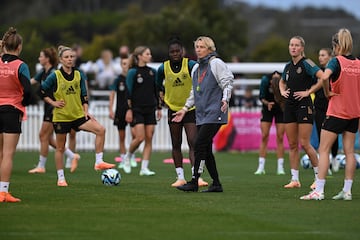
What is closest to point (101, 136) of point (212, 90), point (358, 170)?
point (212, 90)

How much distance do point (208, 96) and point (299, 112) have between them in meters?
1.71

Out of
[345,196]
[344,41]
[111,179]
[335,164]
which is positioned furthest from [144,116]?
[344,41]

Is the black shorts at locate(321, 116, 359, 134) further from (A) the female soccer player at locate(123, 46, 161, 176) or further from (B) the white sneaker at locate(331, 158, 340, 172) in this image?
(B) the white sneaker at locate(331, 158, 340, 172)

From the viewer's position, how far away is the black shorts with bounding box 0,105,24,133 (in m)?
13.6

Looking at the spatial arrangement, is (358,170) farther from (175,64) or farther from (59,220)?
(59,220)

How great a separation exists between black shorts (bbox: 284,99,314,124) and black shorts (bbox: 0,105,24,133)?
14.9ft

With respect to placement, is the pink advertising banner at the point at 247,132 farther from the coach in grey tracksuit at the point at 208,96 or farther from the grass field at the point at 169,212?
the coach in grey tracksuit at the point at 208,96

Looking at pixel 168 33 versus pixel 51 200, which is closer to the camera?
pixel 51 200

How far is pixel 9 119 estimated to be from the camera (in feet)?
44.5

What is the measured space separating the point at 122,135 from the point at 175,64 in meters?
5.98

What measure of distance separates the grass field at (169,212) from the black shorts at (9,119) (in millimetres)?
1075

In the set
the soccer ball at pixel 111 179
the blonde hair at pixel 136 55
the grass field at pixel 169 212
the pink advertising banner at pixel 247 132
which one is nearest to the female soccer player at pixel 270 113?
the grass field at pixel 169 212

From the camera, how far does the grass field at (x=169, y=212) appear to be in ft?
35.2

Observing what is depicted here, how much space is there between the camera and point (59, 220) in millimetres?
11656
